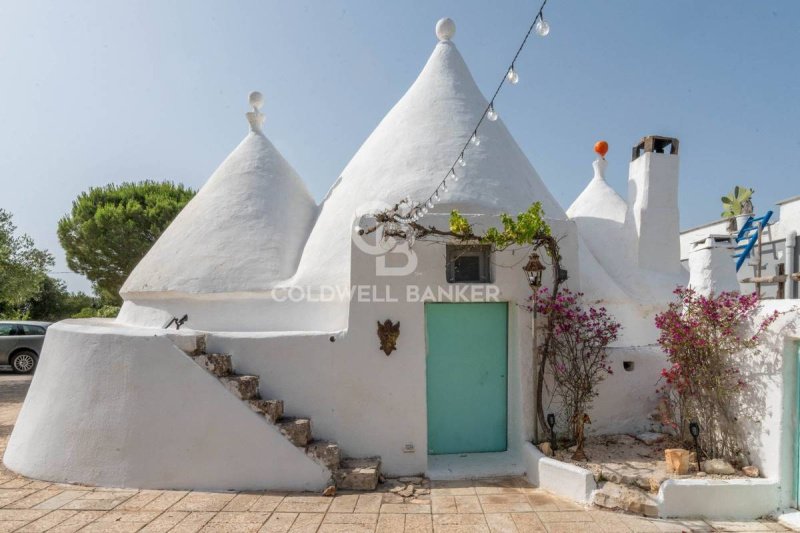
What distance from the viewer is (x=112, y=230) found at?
18.0 m

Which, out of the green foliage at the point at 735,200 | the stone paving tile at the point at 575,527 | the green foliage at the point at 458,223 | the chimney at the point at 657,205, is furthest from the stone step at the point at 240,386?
the green foliage at the point at 735,200

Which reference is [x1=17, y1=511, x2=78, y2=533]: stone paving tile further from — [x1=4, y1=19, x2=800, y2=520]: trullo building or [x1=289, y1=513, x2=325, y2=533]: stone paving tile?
[x1=289, y1=513, x2=325, y2=533]: stone paving tile

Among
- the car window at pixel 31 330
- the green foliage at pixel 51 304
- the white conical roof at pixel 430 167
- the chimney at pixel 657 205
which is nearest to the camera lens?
the white conical roof at pixel 430 167

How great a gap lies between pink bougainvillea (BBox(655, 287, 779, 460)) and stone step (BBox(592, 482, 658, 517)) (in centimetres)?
115

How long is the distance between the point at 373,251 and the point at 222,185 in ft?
12.6

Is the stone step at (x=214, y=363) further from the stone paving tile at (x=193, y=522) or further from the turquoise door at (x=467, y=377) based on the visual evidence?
the turquoise door at (x=467, y=377)

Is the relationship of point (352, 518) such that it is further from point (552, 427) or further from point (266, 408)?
point (552, 427)

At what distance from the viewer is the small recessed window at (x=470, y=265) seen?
6.00 meters

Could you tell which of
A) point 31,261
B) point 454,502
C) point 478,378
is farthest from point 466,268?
point 31,261

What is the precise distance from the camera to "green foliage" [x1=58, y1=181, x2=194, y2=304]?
709 inches

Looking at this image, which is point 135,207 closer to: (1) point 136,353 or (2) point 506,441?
(1) point 136,353

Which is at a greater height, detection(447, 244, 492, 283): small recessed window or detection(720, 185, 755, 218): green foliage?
detection(720, 185, 755, 218): green foliage

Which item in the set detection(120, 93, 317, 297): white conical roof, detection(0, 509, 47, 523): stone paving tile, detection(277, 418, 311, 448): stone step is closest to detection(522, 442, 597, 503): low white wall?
detection(277, 418, 311, 448): stone step

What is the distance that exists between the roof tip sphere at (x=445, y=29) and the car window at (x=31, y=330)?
44.2ft
